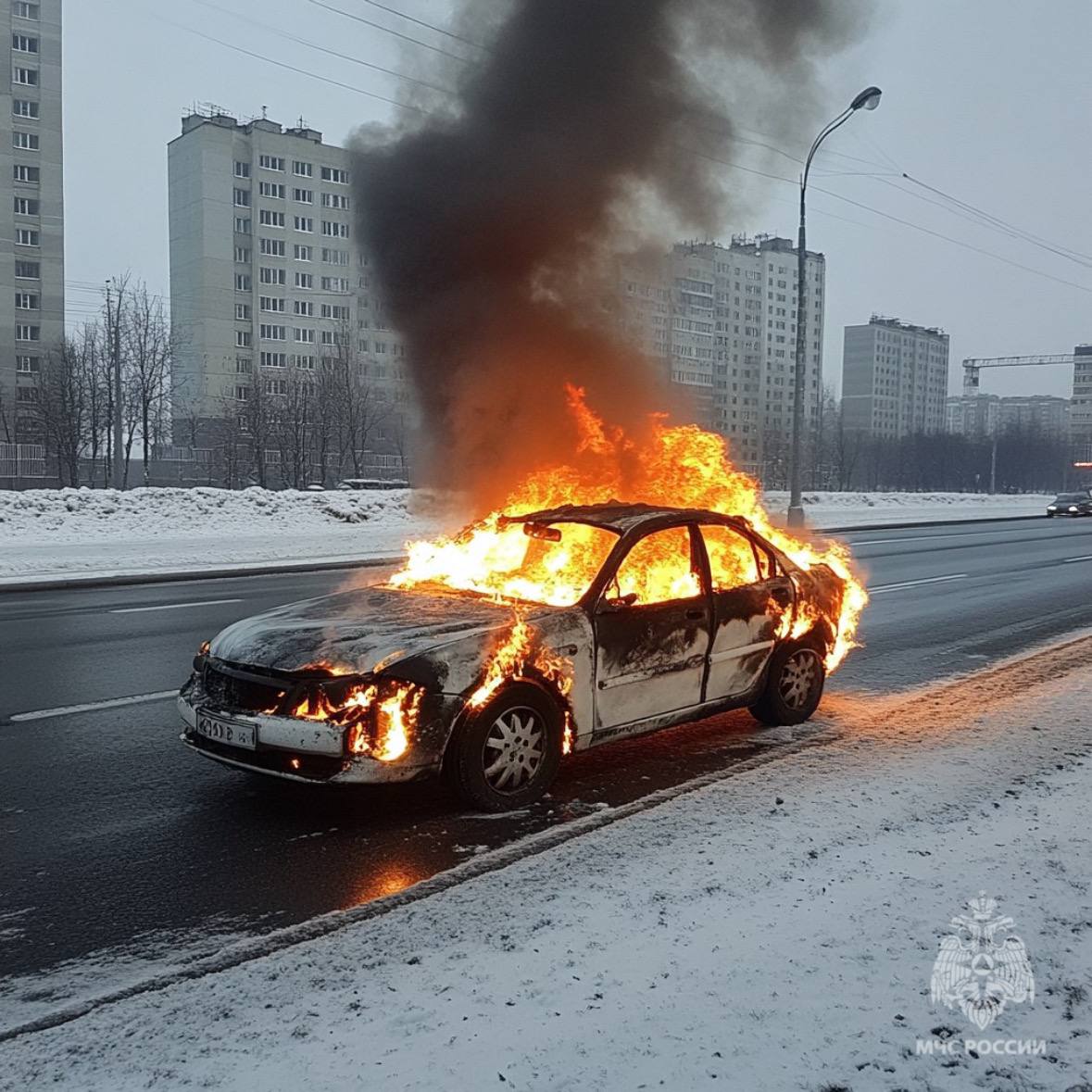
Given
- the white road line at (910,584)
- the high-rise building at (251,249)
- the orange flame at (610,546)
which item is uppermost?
the high-rise building at (251,249)

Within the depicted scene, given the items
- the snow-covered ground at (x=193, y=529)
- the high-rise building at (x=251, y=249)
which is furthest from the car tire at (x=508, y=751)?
the high-rise building at (x=251, y=249)

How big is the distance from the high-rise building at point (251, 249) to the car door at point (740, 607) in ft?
255

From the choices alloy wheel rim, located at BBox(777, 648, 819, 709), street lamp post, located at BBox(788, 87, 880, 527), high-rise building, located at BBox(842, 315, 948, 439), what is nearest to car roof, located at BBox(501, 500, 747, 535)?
alloy wheel rim, located at BBox(777, 648, 819, 709)

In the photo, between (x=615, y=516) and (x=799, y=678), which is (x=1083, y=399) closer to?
(x=799, y=678)

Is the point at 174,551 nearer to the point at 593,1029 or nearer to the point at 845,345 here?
the point at 593,1029

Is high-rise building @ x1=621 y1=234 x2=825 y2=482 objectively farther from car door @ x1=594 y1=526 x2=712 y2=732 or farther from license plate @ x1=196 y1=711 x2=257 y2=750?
license plate @ x1=196 y1=711 x2=257 y2=750

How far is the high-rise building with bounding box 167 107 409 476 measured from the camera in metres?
83.4

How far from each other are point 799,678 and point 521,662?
2.58 meters

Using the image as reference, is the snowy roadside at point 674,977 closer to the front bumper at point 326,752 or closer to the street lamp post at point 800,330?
the front bumper at point 326,752

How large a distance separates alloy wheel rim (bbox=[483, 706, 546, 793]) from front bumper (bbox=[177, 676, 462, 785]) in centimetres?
29

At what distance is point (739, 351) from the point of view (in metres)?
29.3

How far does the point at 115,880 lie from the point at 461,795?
155cm

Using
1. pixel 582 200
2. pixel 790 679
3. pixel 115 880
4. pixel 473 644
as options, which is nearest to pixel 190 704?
pixel 115 880

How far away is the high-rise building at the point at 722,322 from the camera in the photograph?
1355cm
